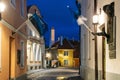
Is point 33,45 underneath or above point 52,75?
above

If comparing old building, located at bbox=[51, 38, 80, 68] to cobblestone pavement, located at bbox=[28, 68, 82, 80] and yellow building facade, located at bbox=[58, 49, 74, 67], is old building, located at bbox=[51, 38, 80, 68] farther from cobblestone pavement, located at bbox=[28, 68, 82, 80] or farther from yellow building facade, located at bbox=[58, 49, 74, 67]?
cobblestone pavement, located at bbox=[28, 68, 82, 80]

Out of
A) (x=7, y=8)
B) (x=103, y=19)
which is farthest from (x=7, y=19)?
(x=103, y=19)

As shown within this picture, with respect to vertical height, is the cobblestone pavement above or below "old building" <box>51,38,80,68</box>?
below

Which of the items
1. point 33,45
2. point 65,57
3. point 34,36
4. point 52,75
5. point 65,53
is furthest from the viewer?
point 65,53

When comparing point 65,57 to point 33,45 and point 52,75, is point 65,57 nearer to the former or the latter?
point 33,45

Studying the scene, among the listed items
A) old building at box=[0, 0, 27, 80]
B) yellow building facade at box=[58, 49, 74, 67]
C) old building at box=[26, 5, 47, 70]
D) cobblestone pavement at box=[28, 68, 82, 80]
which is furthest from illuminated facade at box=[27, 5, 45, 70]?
yellow building facade at box=[58, 49, 74, 67]

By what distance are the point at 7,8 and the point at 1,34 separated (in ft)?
7.23

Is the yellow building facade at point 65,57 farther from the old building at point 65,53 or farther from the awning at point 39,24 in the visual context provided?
the awning at point 39,24

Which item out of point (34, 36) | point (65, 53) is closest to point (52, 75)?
point (34, 36)

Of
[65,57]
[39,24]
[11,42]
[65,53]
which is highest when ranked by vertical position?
[39,24]

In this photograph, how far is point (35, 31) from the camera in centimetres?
5031

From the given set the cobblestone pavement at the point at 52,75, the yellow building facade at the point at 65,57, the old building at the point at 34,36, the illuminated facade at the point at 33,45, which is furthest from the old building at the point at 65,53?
the cobblestone pavement at the point at 52,75

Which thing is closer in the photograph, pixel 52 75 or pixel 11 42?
pixel 11 42

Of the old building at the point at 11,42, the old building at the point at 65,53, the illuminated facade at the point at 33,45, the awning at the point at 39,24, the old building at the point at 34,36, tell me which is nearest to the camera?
the old building at the point at 11,42
